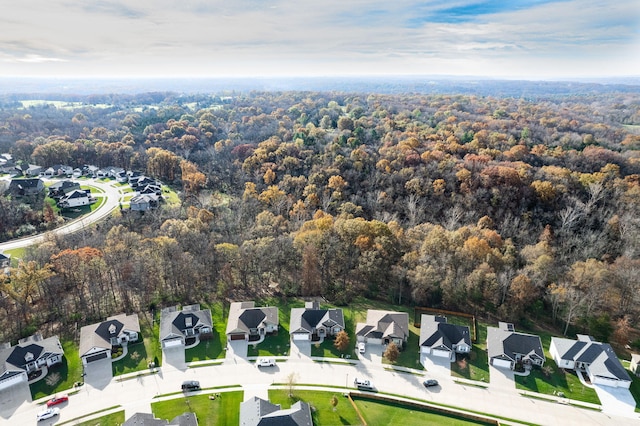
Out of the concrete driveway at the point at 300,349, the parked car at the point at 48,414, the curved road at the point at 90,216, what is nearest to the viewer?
the parked car at the point at 48,414

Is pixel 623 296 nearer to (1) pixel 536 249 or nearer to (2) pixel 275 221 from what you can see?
(1) pixel 536 249

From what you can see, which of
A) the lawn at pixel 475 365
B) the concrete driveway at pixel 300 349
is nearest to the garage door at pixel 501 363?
the lawn at pixel 475 365

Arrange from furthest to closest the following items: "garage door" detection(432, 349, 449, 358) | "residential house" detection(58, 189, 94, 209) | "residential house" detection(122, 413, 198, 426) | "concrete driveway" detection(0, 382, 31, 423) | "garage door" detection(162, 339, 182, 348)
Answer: "residential house" detection(58, 189, 94, 209), "garage door" detection(162, 339, 182, 348), "garage door" detection(432, 349, 449, 358), "concrete driveway" detection(0, 382, 31, 423), "residential house" detection(122, 413, 198, 426)

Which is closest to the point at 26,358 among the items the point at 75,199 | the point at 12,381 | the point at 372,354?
the point at 12,381

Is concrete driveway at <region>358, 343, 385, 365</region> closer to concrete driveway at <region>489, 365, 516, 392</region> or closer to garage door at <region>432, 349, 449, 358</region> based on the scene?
garage door at <region>432, 349, 449, 358</region>

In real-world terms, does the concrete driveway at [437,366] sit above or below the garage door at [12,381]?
below

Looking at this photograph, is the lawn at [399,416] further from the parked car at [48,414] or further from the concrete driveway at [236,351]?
the parked car at [48,414]

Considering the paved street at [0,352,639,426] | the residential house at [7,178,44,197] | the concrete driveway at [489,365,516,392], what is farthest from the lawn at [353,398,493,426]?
the residential house at [7,178,44,197]
